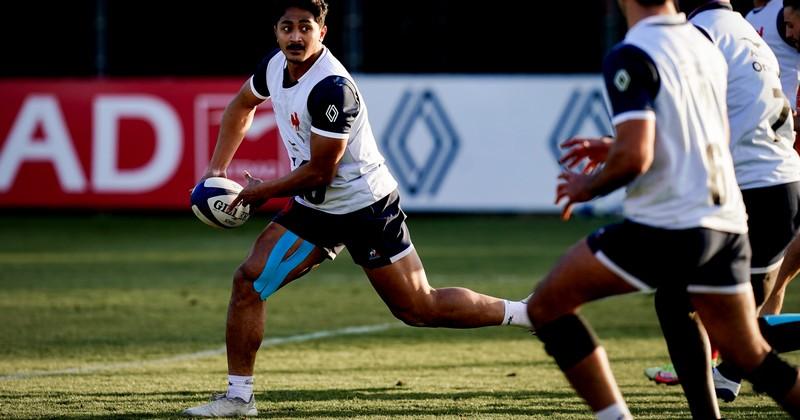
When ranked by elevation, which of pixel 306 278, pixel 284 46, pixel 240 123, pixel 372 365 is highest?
pixel 284 46

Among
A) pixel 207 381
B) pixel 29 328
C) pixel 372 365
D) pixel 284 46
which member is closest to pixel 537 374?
pixel 372 365

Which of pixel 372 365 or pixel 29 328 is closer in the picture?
pixel 372 365

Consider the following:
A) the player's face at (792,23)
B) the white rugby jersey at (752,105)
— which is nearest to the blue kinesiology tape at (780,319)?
the white rugby jersey at (752,105)

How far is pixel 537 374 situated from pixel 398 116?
1045 cm

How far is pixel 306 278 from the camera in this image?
44.7 feet

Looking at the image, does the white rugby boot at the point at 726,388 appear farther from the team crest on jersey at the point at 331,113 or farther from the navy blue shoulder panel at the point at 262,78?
the navy blue shoulder panel at the point at 262,78

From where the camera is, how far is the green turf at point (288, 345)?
731cm

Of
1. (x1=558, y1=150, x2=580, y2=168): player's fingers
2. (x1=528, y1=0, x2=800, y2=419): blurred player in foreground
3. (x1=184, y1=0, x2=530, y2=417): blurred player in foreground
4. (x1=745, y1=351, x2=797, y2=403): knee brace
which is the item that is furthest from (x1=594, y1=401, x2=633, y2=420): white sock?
(x1=184, y1=0, x2=530, y2=417): blurred player in foreground

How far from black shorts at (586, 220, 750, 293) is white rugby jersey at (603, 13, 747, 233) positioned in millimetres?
47

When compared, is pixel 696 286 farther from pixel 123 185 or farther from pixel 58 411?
pixel 123 185

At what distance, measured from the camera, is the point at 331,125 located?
6.81 m

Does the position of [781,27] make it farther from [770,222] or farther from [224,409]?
[224,409]

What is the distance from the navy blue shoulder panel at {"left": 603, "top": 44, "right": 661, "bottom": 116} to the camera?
514 cm

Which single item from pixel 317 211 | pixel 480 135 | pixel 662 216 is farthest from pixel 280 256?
pixel 480 135
